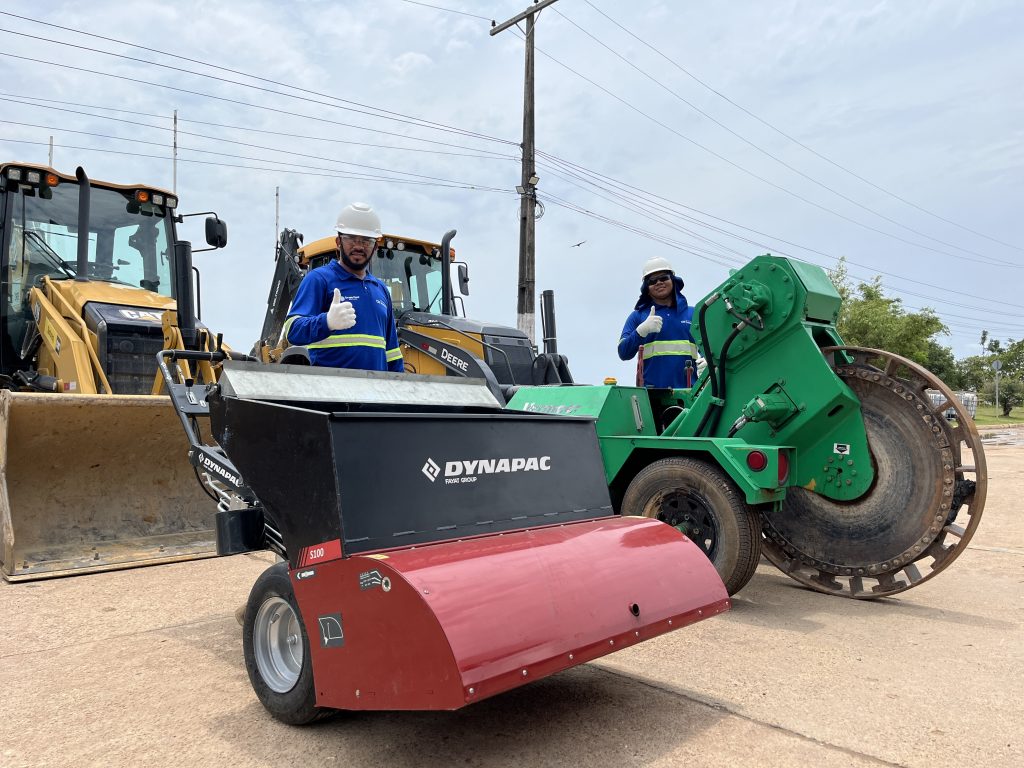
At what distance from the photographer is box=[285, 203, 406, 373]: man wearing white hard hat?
436cm

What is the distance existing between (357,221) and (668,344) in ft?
9.45

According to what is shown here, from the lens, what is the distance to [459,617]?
97.9 inches

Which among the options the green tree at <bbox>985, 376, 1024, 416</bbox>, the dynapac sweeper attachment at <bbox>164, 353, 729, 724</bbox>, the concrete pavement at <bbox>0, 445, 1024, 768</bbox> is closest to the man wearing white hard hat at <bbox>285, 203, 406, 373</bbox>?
the dynapac sweeper attachment at <bbox>164, 353, 729, 724</bbox>

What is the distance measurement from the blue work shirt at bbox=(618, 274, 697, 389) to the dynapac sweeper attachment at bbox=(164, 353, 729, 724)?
2.72 meters

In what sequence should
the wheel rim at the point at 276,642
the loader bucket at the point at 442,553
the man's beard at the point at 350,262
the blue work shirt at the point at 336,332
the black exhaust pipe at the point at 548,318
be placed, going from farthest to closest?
1. the black exhaust pipe at the point at 548,318
2. the man's beard at the point at 350,262
3. the blue work shirt at the point at 336,332
4. the wheel rim at the point at 276,642
5. the loader bucket at the point at 442,553

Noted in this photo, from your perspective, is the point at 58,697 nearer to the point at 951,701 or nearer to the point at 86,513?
the point at 86,513

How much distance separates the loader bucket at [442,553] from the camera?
2529 millimetres

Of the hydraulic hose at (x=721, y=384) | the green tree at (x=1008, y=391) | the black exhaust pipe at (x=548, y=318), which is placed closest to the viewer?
the hydraulic hose at (x=721, y=384)

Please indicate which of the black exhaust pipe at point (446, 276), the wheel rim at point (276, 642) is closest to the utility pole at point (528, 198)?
the black exhaust pipe at point (446, 276)

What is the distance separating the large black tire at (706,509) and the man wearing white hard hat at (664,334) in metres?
1.37

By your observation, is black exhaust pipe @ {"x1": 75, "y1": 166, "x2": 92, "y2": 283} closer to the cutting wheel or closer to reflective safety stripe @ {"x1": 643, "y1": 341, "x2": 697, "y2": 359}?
reflective safety stripe @ {"x1": 643, "y1": 341, "x2": 697, "y2": 359}

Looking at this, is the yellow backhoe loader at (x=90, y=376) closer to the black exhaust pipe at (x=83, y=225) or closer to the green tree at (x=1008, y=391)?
the black exhaust pipe at (x=83, y=225)

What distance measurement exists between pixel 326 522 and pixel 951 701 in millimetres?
2667

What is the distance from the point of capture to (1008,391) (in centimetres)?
5228
